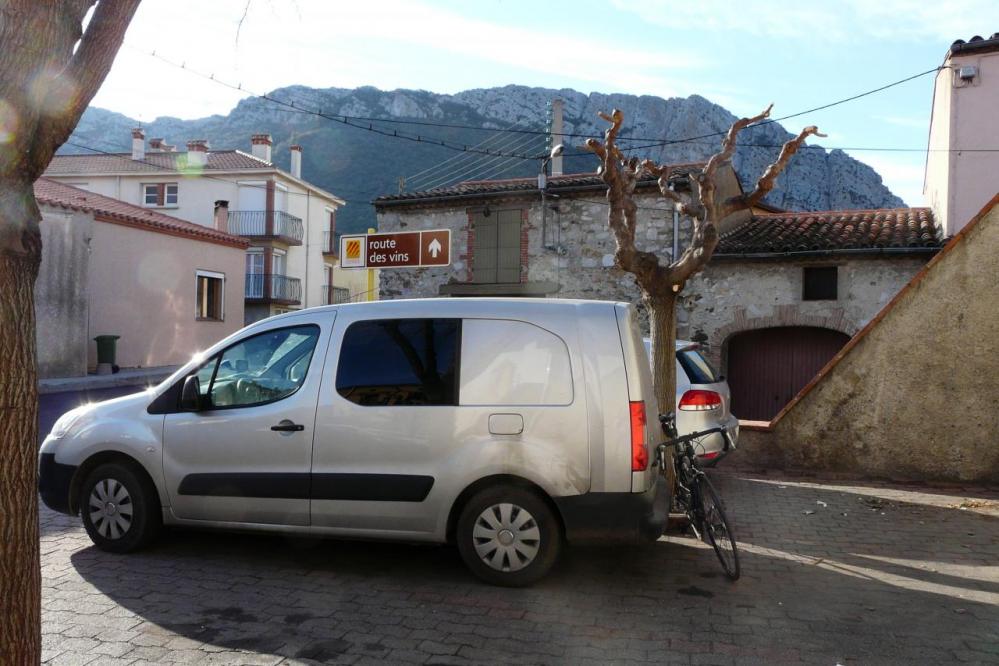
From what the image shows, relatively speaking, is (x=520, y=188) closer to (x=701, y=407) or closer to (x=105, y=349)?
(x=105, y=349)

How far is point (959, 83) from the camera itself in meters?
14.1

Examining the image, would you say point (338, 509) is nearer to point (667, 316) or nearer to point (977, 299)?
point (667, 316)

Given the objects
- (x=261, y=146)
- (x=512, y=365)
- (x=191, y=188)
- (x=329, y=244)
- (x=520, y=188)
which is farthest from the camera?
(x=329, y=244)

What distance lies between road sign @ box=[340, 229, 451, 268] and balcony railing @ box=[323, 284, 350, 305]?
26.9m

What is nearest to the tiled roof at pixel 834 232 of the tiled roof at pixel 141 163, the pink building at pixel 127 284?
the pink building at pixel 127 284

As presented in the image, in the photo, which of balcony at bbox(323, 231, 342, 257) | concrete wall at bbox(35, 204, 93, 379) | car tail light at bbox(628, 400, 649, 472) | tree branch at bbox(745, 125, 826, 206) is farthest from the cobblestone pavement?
balcony at bbox(323, 231, 342, 257)

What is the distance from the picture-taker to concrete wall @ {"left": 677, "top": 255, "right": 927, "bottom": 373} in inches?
601

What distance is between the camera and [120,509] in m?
5.43

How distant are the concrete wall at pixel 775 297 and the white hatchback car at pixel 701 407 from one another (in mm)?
8289

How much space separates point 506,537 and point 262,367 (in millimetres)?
2055

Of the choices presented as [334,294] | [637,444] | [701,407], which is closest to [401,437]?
[637,444]

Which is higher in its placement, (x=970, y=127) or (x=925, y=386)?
(x=970, y=127)

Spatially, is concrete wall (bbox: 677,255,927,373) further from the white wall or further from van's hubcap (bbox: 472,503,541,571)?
the white wall

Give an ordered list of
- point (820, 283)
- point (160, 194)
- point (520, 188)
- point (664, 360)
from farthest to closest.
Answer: point (160, 194)
point (520, 188)
point (820, 283)
point (664, 360)
